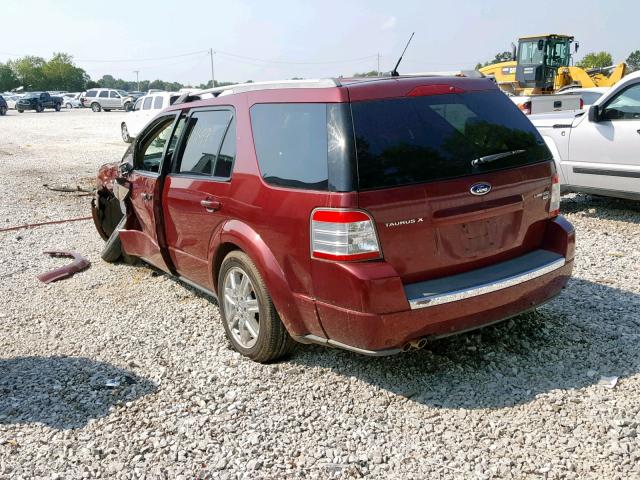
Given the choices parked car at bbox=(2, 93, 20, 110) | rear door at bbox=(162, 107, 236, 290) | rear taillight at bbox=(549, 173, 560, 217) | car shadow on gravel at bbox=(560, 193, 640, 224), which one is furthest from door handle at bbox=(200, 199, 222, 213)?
parked car at bbox=(2, 93, 20, 110)

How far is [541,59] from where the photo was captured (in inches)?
867

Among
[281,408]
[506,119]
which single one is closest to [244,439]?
[281,408]

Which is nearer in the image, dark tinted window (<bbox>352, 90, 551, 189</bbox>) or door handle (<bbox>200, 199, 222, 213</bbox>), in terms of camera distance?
dark tinted window (<bbox>352, 90, 551, 189</bbox>)

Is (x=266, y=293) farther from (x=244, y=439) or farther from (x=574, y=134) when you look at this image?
(x=574, y=134)

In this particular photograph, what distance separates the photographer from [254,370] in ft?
13.4

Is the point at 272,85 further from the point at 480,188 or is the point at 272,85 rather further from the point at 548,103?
the point at 548,103

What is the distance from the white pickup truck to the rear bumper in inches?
404

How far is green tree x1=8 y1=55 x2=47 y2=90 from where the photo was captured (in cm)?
11450

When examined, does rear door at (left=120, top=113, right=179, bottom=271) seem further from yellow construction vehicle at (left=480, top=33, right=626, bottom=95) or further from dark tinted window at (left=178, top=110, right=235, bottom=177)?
yellow construction vehicle at (left=480, top=33, right=626, bottom=95)

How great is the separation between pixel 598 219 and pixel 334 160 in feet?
19.4

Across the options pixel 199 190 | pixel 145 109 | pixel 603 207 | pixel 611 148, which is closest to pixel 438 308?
pixel 199 190

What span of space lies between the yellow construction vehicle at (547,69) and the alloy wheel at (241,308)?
19.1 meters

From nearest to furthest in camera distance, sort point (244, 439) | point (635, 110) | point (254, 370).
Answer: point (244, 439)
point (254, 370)
point (635, 110)

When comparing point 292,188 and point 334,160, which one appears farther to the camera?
point 292,188
